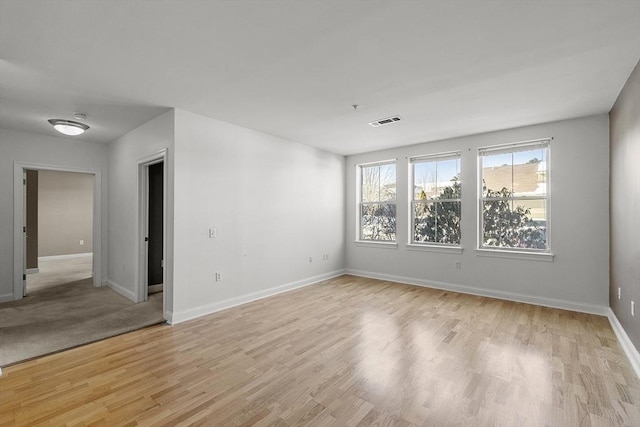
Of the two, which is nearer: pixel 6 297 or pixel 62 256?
pixel 6 297

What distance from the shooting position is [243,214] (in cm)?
441

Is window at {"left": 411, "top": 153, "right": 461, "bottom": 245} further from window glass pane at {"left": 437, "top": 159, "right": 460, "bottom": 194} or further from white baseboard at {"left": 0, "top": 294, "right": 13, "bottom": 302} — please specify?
white baseboard at {"left": 0, "top": 294, "right": 13, "bottom": 302}

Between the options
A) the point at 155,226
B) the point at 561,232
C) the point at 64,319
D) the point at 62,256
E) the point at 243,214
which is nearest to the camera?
the point at 64,319

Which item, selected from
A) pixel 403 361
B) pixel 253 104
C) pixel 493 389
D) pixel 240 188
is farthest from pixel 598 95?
pixel 240 188

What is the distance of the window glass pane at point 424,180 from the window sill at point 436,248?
892 mm

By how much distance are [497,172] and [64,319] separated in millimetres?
6354

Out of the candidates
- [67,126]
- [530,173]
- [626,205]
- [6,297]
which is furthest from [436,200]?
[6,297]

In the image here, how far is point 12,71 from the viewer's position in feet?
8.73

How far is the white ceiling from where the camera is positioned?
191 centimetres

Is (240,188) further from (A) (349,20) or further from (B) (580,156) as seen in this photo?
(B) (580,156)

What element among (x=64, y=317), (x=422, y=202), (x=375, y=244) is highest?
(x=422, y=202)

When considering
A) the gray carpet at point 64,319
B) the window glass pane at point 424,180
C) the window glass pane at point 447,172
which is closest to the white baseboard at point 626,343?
the window glass pane at point 447,172

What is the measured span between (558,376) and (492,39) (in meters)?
2.67

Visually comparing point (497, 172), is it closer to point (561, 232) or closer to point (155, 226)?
point (561, 232)
